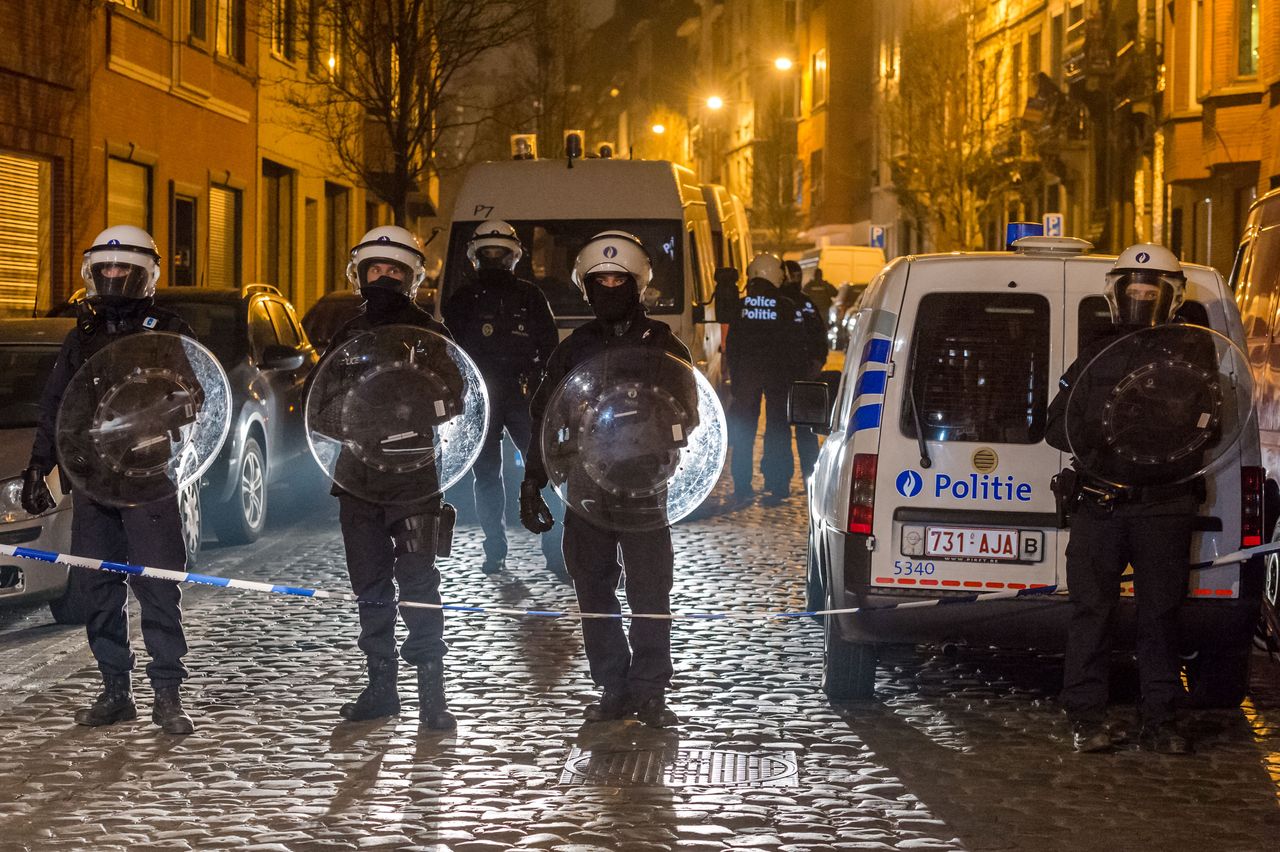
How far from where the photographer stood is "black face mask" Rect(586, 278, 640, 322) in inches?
312

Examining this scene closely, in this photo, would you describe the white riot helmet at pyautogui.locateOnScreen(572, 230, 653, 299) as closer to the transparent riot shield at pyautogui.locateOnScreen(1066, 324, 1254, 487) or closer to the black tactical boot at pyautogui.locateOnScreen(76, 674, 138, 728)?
the transparent riot shield at pyautogui.locateOnScreen(1066, 324, 1254, 487)

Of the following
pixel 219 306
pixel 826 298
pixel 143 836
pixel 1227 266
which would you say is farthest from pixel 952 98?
pixel 143 836

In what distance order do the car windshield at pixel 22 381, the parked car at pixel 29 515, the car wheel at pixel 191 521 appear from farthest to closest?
the car wheel at pixel 191 521 < the car windshield at pixel 22 381 < the parked car at pixel 29 515

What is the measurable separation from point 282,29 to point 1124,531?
2890cm

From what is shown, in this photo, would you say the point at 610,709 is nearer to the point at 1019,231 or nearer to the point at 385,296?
the point at 385,296

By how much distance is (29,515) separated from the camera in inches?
384

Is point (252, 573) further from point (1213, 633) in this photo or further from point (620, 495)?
point (1213, 633)

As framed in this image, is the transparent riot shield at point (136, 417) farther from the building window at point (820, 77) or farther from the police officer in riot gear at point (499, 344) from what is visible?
the building window at point (820, 77)

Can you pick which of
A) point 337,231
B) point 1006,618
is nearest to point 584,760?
point 1006,618

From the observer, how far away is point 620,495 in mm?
7930

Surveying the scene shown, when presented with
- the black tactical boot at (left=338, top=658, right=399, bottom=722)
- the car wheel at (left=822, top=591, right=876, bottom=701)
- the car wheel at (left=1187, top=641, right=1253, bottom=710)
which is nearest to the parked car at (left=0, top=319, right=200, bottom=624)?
the black tactical boot at (left=338, top=658, right=399, bottom=722)

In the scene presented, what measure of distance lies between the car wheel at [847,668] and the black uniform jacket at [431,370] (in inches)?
65.9

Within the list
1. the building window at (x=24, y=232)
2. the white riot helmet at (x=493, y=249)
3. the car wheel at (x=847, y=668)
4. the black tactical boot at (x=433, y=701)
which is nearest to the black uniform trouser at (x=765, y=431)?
the white riot helmet at (x=493, y=249)

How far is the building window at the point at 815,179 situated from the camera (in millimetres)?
78062
